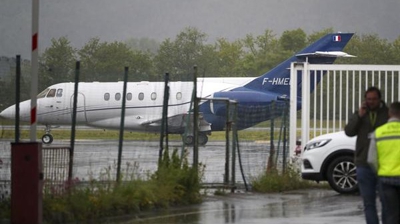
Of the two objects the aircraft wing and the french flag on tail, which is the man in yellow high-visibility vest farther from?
the french flag on tail

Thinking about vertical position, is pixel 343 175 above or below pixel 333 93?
below

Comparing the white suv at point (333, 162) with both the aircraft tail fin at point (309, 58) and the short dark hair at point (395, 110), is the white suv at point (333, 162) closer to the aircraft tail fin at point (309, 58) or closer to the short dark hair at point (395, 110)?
the short dark hair at point (395, 110)

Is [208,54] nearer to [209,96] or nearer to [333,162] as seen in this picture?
[209,96]

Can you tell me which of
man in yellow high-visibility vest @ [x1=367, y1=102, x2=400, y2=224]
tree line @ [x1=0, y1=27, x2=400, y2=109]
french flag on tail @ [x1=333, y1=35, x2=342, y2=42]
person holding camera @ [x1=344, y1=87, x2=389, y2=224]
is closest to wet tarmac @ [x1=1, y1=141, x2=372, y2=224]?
person holding camera @ [x1=344, y1=87, x2=389, y2=224]

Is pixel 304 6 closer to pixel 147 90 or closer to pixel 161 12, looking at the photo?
pixel 161 12

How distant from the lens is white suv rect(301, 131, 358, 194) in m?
20.0

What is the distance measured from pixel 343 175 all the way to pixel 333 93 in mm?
3487

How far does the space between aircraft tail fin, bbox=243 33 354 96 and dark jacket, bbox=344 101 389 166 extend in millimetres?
33217

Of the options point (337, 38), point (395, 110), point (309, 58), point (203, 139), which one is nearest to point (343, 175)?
point (395, 110)

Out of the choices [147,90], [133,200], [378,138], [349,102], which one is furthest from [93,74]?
[147,90]

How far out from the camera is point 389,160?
38.4 feet

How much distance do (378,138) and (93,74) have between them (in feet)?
28.5

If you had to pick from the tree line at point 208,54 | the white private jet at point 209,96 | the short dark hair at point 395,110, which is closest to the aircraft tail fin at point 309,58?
the white private jet at point 209,96

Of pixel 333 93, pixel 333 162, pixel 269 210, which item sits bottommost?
pixel 269 210
